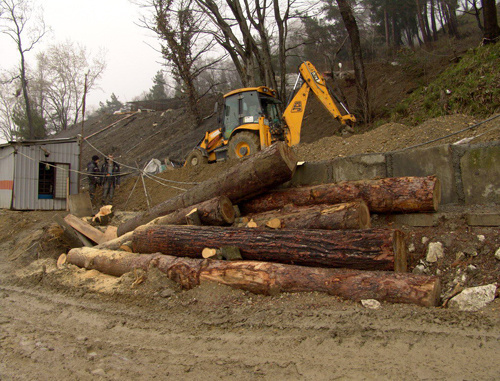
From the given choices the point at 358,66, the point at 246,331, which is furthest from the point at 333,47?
the point at 246,331

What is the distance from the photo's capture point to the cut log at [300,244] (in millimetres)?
3912

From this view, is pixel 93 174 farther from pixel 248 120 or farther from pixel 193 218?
pixel 193 218

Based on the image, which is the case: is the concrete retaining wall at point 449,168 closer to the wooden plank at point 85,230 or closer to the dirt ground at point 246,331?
the dirt ground at point 246,331

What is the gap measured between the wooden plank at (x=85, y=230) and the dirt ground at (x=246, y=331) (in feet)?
6.82

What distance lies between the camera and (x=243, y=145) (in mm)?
11383

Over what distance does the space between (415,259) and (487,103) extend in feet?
20.7

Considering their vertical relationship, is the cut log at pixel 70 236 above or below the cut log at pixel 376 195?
below

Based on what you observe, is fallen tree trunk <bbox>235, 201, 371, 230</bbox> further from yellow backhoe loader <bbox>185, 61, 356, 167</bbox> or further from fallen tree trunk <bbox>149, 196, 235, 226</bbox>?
yellow backhoe loader <bbox>185, 61, 356, 167</bbox>

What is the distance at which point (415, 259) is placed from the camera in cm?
464

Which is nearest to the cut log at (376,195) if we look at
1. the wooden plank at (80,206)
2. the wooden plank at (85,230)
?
the wooden plank at (85,230)

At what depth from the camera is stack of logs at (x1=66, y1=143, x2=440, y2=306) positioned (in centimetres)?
384

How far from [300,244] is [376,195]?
62.7 inches

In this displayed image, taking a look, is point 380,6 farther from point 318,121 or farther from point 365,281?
point 365,281

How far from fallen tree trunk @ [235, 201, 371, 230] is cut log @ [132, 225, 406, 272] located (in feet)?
1.76
